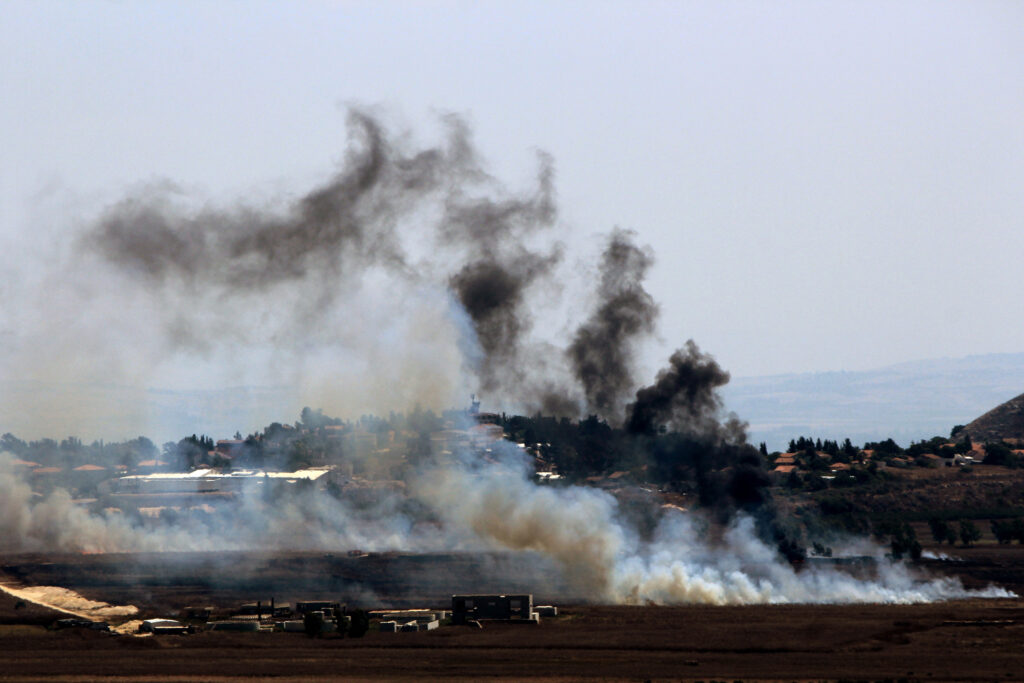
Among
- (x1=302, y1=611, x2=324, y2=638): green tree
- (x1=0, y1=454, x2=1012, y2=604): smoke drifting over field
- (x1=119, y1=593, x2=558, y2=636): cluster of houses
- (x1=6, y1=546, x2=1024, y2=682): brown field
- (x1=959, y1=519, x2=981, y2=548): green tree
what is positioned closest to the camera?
(x1=6, y1=546, x2=1024, y2=682): brown field

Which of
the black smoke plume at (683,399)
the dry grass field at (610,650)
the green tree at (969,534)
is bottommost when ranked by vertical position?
the dry grass field at (610,650)

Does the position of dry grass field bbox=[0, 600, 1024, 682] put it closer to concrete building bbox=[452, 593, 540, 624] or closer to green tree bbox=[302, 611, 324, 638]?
green tree bbox=[302, 611, 324, 638]

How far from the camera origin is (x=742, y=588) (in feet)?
403

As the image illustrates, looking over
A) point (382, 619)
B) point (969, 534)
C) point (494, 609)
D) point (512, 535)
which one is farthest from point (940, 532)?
point (382, 619)

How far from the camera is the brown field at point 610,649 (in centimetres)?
8862

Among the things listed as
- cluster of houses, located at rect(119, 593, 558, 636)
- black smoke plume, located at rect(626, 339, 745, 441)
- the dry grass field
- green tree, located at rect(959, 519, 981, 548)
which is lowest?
the dry grass field

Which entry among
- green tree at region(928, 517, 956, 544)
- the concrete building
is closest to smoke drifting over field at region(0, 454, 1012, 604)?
the concrete building

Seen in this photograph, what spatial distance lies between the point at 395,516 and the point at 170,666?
70.0 metres

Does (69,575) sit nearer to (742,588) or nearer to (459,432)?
(459,432)

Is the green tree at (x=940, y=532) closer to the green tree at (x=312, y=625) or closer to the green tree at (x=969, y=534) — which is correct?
the green tree at (x=969, y=534)

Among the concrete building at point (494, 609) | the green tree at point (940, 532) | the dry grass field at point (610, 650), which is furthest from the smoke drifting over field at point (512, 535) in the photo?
the green tree at point (940, 532)

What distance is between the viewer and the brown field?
291ft

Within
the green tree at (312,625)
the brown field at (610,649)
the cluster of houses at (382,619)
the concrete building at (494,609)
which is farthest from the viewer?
the concrete building at (494,609)

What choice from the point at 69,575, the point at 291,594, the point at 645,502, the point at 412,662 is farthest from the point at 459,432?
the point at 412,662
